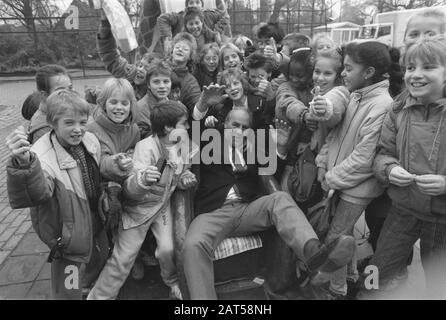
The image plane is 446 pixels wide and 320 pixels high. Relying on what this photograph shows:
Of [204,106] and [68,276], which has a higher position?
[204,106]

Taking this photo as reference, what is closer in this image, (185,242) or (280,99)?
(185,242)

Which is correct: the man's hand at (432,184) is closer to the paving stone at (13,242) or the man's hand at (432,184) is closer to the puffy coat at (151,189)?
the puffy coat at (151,189)

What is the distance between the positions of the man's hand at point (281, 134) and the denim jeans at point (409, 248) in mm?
924

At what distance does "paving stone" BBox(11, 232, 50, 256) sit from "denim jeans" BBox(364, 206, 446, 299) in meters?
2.86

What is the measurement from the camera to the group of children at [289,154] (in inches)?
81.5

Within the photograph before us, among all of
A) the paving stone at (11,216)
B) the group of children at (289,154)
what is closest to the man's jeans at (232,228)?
the group of children at (289,154)

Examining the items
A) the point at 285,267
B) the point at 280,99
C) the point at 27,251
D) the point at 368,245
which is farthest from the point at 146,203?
the point at 368,245

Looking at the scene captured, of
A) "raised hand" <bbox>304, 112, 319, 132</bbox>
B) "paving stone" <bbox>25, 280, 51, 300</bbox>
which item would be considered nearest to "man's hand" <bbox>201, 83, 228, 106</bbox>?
"raised hand" <bbox>304, 112, 319, 132</bbox>

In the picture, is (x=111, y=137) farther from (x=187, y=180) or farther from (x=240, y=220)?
(x=240, y=220)

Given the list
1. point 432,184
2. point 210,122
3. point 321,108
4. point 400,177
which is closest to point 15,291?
point 210,122

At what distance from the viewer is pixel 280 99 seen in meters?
2.78

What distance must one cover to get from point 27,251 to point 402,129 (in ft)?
10.7

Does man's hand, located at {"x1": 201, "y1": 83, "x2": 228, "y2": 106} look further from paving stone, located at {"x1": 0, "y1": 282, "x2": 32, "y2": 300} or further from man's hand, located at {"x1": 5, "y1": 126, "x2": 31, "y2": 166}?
paving stone, located at {"x1": 0, "y1": 282, "x2": 32, "y2": 300}

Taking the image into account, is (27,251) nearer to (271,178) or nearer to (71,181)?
(71,181)
